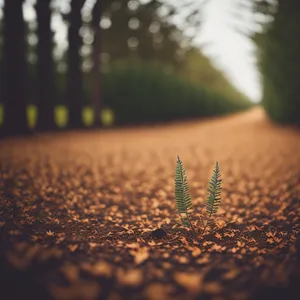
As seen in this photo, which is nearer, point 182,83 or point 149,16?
point 149,16

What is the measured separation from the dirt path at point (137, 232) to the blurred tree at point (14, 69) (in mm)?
3421

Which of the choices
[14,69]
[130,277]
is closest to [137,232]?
[130,277]

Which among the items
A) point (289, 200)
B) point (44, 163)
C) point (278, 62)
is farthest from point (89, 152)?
point (278, 62)

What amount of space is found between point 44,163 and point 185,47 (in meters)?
25.5

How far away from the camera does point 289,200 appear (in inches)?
174

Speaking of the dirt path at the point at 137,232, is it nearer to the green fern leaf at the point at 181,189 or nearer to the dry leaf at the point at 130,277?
the dry leaf at the point at 130,277

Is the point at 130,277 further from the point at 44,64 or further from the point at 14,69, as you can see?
the point at 44,64

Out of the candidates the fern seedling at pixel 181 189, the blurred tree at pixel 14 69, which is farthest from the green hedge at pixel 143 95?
the fern seedling at pixel 181 189

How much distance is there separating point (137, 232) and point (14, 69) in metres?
8.87

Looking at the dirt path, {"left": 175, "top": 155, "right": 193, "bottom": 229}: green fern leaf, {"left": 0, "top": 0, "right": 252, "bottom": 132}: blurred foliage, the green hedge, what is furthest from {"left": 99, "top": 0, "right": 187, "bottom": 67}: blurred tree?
{"left": 175, "top": 155, "right": 193, "bottom": 229}: green fern leaf

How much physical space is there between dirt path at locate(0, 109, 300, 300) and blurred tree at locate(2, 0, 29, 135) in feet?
11.2

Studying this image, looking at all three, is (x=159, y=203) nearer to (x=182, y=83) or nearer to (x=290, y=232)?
(x=290, y=232)

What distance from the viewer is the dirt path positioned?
1.90m

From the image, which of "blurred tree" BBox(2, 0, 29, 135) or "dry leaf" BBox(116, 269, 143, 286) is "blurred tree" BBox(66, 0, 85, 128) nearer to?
"blurred tree" BBox(2, 0, 29, 135)
